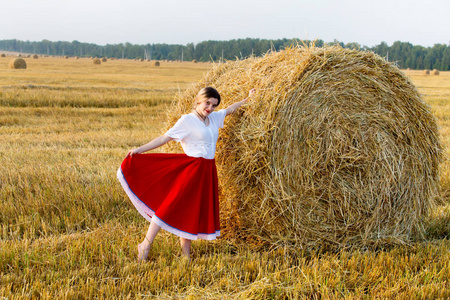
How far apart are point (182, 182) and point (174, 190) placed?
104 mm

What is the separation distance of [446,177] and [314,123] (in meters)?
3.22

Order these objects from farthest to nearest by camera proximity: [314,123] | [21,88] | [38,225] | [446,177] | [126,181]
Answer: [21,88] < [446,177] < [38,225] < [314,123] < [126,181]

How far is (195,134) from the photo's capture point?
389cm

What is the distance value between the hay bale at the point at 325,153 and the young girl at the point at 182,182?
39 centimetres

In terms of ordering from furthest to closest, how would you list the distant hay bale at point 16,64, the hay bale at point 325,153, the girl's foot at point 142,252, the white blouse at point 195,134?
1. the distant hay bale at point 16,64
2. the hay bale at point 325,153
3. the white blouse at point 195,134
4. the girl's foot at point 142,252

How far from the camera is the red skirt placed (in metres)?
3.77

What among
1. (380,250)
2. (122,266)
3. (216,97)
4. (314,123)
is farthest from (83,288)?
(380,250)

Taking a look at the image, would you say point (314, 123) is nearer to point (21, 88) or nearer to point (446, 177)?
point (446, 177)

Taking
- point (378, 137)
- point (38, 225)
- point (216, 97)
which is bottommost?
point (38, 225)

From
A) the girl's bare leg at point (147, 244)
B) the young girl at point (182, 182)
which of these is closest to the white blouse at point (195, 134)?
the young girl at point (182, 182)

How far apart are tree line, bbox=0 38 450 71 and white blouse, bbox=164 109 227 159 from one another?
1105 inches

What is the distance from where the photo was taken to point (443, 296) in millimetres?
3230

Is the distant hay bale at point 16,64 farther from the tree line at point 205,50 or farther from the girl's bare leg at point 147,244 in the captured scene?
the girl's bare leg at point 147,244

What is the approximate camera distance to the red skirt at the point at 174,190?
12.4 ft
